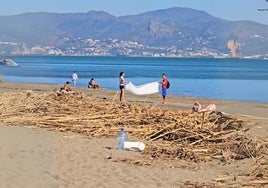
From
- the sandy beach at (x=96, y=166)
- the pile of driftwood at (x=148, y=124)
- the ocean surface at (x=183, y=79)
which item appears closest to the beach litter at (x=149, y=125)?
the pile of driftwood at (x=148, y=124)

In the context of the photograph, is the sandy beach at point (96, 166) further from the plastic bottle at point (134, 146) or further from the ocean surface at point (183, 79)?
the ocean surface at point (183, 79)

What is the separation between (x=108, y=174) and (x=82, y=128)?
558cm

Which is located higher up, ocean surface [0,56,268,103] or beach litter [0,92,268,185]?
beach litter [0,92,268,185]

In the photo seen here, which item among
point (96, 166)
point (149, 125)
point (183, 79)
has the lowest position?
point (183, 79)

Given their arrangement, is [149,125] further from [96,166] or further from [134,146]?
[96,166]

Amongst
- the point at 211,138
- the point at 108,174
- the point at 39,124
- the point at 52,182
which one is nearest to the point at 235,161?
the point at 211,138

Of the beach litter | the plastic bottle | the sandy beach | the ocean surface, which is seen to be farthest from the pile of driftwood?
the ocean surface

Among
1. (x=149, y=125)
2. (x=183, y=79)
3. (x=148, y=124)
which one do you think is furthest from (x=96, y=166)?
(x=183, y=79)

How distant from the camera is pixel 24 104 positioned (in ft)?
63.2

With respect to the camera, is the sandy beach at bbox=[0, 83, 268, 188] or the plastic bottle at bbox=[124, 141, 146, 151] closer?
the sandy beach at bbox=[0, 83, 268, 188]

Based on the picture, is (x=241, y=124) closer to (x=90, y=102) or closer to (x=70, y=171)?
(x=90, y=102)

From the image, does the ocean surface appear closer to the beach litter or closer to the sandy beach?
the beach litter

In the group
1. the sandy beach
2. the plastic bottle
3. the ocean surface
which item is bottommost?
the ocean surface

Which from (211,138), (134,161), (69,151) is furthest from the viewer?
(211,138)
